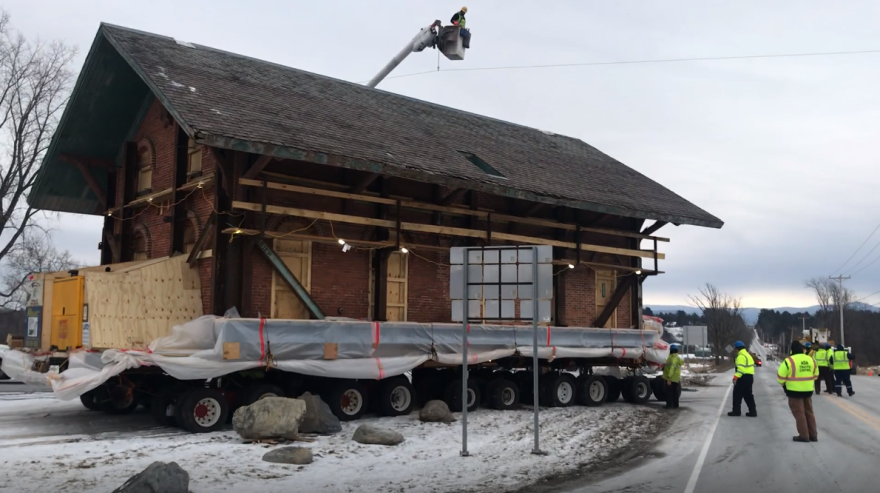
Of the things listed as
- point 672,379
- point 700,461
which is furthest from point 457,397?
point 700,461

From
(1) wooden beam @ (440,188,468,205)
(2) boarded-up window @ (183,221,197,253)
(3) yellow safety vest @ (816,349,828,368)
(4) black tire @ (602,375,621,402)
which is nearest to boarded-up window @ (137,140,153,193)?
(2) boarded-up window @ (183,221,197,253)

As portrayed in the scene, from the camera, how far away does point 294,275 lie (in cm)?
1716

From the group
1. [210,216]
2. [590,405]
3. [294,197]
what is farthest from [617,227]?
[210,216]

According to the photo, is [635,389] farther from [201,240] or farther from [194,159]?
[194,159]

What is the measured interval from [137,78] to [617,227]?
14.2m

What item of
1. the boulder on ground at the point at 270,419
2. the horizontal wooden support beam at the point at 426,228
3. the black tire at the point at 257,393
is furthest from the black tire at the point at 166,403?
the horizontal wooden support beam at the point at 426,228

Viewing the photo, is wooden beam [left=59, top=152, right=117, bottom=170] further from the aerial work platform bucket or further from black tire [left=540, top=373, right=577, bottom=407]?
black tire [left=540, top=373, right=577, bottom=407]

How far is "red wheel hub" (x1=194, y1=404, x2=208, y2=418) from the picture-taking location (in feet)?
44.6

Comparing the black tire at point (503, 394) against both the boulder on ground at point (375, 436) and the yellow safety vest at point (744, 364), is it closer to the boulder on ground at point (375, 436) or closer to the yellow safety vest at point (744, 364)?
the yellow safety vest at point (744, 364)

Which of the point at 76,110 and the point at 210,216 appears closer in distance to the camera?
the point at 210,216

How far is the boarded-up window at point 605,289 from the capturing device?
78.8ft

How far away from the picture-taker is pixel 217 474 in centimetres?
1025

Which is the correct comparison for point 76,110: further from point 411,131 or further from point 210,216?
point 411,131

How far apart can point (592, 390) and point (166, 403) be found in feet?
35.9
